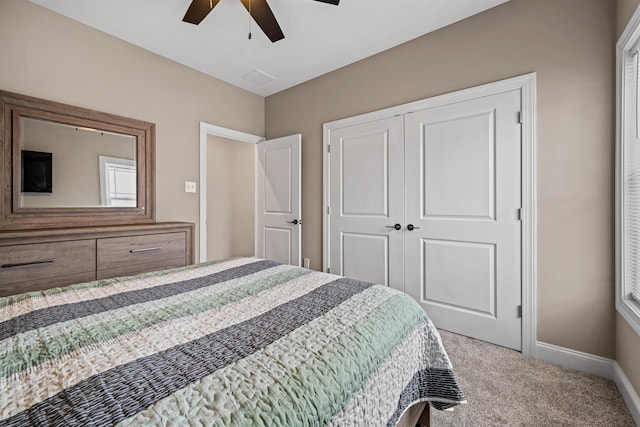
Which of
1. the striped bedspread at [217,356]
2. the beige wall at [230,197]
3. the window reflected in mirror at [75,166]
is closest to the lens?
the striped bedspread at [217,356]

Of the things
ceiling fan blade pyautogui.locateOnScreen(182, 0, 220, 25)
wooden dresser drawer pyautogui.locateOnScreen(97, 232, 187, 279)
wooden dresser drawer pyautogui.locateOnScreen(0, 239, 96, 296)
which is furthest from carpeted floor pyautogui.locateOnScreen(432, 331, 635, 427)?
ceiling fan blade pyautogui.locateOnScreen(182, 0, 220, 25)

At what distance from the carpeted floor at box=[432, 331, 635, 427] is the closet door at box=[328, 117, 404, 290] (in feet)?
3.23

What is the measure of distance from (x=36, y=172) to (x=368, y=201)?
9.44 feet

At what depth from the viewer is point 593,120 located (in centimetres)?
187

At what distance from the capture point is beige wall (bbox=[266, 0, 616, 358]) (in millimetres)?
1837

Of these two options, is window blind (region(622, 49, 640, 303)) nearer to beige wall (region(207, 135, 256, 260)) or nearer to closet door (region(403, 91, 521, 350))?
closet door (region(403, 91, 521, 350))

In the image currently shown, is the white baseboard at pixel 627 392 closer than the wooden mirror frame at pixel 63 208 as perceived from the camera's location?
Yes

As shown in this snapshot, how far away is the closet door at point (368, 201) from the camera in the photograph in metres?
2.78

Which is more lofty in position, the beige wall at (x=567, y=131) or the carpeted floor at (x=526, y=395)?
the beige wall at (x=567, y=131)

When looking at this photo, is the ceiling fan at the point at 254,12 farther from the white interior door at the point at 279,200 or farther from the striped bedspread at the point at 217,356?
the striped bedspread at the point at 217,356

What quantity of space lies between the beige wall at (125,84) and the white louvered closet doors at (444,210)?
169 cm

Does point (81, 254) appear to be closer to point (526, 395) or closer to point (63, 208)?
point (63, 208)

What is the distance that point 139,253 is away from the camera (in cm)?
228

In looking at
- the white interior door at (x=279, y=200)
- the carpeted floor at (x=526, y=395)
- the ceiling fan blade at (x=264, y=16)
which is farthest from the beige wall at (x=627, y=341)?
the white interior door at (x=279, y=200)
